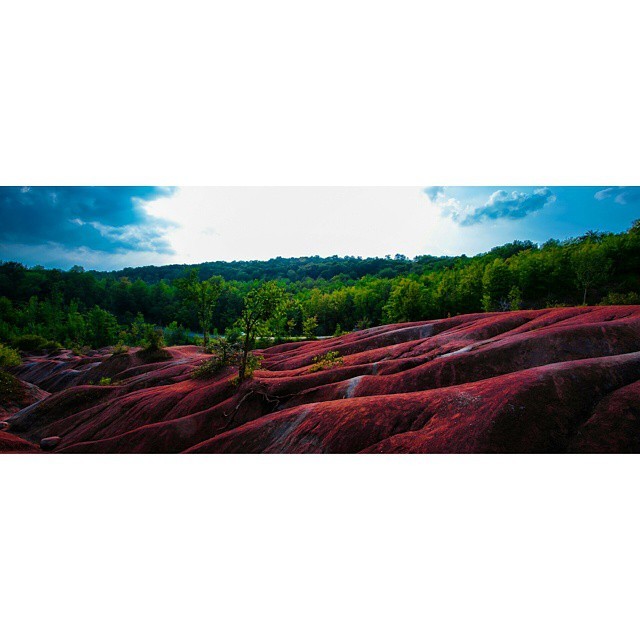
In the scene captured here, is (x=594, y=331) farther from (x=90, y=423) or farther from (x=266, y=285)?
(x=90, y=423)

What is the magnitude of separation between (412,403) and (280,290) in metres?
5.39

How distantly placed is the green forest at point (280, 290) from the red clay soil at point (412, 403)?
9.63ft

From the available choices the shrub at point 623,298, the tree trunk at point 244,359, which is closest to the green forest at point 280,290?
the shrub at point 623,298

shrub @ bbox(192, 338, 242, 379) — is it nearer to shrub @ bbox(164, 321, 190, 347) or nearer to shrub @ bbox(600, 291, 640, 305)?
shrub @ bbox(164, 321, 190, 347)

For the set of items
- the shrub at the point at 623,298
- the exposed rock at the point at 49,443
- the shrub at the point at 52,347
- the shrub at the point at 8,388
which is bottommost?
the exposed rock at the point at 49,443

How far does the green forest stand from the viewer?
1188cm

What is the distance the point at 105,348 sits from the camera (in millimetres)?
27312

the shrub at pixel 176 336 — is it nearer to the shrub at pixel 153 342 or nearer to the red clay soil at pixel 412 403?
the shrub at pixel 153 342

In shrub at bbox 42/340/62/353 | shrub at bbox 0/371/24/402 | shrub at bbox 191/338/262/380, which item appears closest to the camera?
shrub at bbox 191/338/262/380

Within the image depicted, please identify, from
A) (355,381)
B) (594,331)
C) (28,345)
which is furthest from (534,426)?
(28,345)

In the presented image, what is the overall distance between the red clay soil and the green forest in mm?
2935

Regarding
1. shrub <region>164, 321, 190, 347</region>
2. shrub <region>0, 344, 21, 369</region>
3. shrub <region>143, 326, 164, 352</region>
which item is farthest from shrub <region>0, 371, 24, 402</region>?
shrub <region>164, 321, 190, 347</region>

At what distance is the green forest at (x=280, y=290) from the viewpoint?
39.0 feet

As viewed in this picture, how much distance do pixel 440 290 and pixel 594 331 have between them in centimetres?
2588
